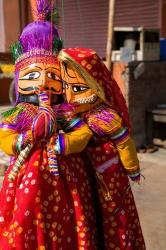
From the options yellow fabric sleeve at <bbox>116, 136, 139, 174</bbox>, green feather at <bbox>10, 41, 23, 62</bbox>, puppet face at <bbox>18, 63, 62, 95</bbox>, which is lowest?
yellow fabric sleeve at <bbox>116, 136, 139, 174</bbox>

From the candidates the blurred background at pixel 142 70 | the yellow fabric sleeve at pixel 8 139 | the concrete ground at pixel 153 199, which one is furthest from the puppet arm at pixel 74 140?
the concrete ground at pixel 153 199

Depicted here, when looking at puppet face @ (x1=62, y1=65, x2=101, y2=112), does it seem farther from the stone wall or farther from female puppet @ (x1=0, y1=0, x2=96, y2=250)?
the stone wall

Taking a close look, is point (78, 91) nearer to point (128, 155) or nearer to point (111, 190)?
point (128, 155)

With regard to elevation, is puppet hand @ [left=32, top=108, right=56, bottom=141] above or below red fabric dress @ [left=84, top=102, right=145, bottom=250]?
above

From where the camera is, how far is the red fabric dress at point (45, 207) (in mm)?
1772

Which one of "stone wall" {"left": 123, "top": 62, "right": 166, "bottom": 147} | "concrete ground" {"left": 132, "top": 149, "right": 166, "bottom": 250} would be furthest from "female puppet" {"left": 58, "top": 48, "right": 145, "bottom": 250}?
"stone wall" {"left": 123, "top": 62, "right": 166, "bottom": 147}

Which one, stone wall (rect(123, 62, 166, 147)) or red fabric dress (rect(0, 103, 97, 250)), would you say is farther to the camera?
stone wall (rect(123, 62, 166, 147))

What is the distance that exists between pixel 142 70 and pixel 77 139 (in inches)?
138

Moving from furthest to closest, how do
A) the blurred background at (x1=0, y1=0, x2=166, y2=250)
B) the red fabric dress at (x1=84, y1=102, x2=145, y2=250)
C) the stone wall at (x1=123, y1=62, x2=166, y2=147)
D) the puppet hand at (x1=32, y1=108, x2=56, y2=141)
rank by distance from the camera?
the stone wall at (x1=123, y1=62, x2=166, y2=147), the blurred background at (x1=0, y1=0, x2=166, y2=250), the red fabric dress at (x1=84, y1=102, x2=145, y2=250), the puppet hand at (x1=32, y1=108, x2=56, y2=141)

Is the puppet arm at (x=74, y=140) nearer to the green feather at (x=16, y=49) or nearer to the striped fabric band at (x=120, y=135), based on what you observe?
the striped fabric band at (x=120, y=135)

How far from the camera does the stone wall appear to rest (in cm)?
513

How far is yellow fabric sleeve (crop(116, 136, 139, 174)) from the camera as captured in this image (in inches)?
75.4

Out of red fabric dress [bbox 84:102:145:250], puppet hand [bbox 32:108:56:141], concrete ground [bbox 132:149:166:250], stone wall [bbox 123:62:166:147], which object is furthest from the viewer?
stone wall [bbox 123:62:166:147]

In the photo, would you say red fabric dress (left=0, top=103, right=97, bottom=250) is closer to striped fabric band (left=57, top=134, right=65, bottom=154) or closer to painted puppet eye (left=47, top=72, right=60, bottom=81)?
striped fabric band (left=57, top=134, right=65, bottom=154)
